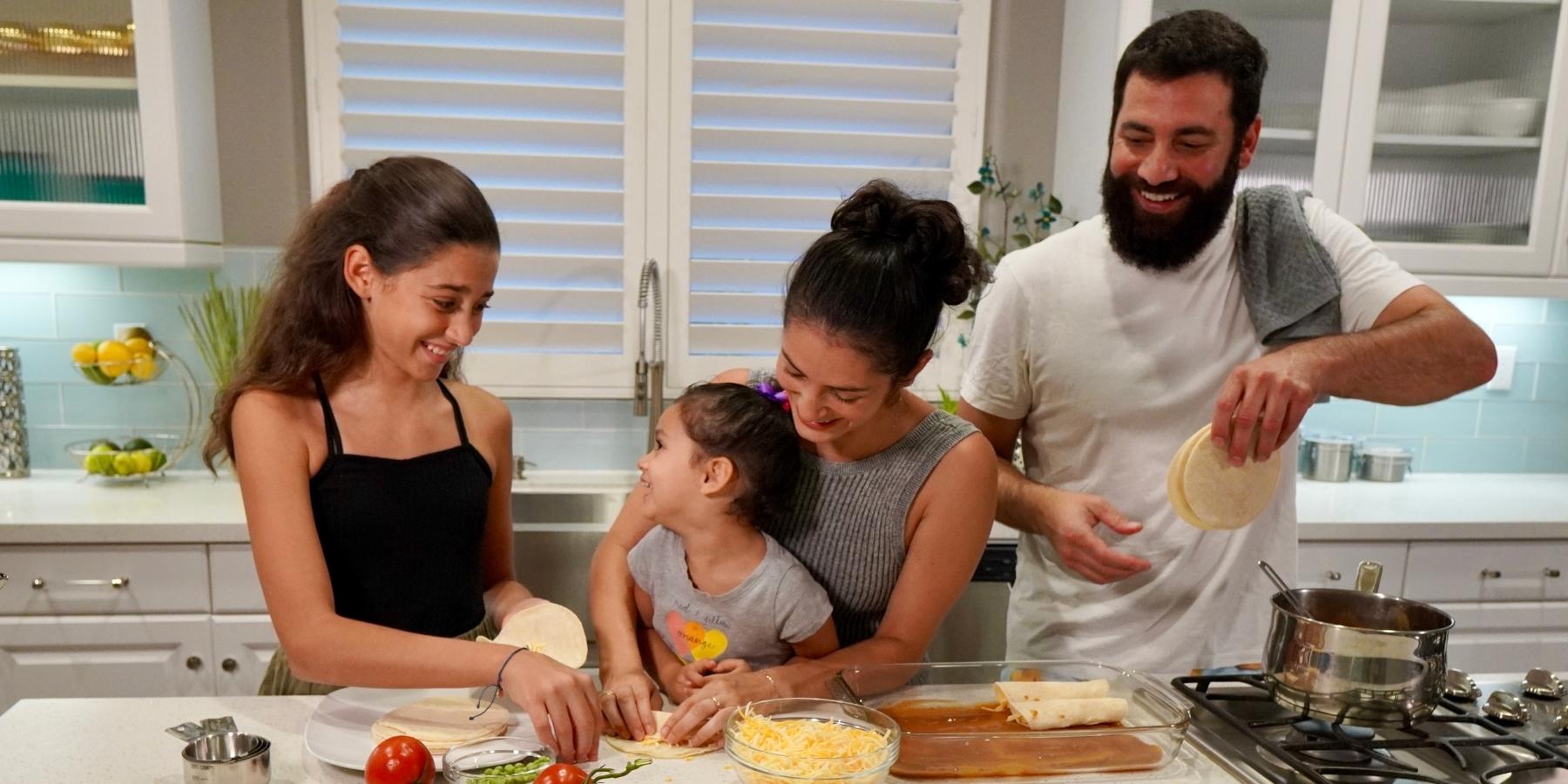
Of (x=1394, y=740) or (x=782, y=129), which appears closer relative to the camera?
(x=1394, y=740)

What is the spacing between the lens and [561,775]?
1.01 meters

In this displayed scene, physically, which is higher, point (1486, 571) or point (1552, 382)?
point (1552, 382)

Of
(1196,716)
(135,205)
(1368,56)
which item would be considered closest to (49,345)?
(135,205)

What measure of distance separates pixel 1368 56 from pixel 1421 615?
6.40 feet

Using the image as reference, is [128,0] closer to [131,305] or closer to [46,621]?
[131,305]

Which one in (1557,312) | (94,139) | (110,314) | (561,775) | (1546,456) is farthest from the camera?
(1546,456)

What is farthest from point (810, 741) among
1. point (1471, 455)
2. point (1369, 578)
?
point (1471, 455)

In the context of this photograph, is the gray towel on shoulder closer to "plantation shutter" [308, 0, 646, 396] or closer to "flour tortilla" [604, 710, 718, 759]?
"flour tortilla" [604, 710, 718, 759]

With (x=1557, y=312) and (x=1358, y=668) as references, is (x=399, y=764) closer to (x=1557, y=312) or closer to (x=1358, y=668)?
(x=1358, y=668)

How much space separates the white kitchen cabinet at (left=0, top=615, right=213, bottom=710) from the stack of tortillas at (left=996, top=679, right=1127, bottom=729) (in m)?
1.92

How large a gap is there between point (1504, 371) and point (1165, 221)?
227cm

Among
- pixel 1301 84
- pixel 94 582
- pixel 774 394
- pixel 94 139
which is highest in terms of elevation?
pixel 1301 84

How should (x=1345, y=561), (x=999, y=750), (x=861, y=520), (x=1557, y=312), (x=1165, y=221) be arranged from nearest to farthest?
(x=999, y=750) < (x=861, y=520) < (x=1165, y=221) < (x=1345, y=561) < (x=1557, y=312)

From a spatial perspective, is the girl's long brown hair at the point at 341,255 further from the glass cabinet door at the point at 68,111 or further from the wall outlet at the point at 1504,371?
the wall outlet at the point at 1504,371
